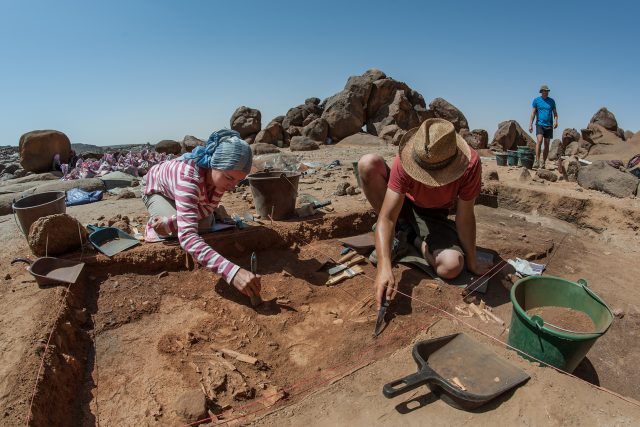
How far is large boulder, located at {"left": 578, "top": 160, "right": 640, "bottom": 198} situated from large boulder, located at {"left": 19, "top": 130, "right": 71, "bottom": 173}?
42.1ft

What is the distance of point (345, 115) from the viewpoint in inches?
747

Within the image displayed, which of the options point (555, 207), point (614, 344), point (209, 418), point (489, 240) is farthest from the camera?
point (555, 207)

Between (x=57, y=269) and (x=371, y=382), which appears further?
(x=57, y=269)

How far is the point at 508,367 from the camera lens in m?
2.25

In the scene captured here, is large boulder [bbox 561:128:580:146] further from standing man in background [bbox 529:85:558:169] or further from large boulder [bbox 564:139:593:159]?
standing man in background [bbox 529:85:558:169]

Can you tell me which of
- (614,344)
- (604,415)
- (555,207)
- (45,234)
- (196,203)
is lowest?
(614,344)

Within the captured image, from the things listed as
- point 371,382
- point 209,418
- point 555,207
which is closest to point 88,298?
point 209,418

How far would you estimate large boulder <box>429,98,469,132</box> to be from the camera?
20.7 meters

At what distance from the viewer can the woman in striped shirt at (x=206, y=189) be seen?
9.38 feet

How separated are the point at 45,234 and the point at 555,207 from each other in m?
5.96

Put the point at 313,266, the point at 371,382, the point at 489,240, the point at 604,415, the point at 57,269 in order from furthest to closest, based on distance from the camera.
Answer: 1. the point at 489,240
2. the point at 313,266
3. the point at 57,269
4. the point at 371,382
5. the point at 604,415

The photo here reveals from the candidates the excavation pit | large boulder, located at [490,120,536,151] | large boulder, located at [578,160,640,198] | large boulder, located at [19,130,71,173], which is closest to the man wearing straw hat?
the excavation pit

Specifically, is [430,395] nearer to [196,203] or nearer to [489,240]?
[196,203]

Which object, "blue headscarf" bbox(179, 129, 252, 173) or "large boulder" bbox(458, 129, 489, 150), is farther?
"large boulder" bbox(458, 129, 489, 150)
